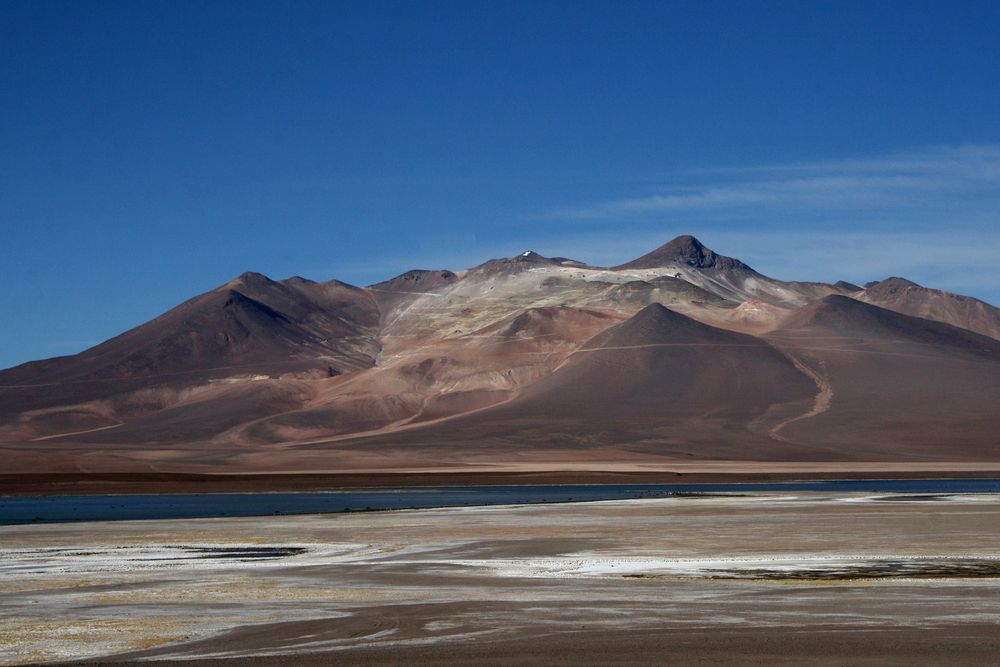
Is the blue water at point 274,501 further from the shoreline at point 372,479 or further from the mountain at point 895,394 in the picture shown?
the mountain at point 895,394

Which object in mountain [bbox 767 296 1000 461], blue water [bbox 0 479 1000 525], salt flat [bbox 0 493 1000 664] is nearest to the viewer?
salt flat [bbox 0 493 1000 664]

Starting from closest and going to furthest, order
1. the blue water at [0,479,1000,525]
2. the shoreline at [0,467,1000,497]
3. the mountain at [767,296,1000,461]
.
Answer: the blue water at [0,479,1000,525] → the shoreline at [0,467,1000,497] → the mountain at [767,296,1000,461]

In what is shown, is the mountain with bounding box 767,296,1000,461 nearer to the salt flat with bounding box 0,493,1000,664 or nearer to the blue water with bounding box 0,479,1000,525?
the blue water with bounding box 0,479,1000,525

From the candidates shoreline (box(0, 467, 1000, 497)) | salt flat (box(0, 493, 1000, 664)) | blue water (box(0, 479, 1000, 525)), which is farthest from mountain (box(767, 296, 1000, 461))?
salt flat (box(0, 493, 1000, 664))

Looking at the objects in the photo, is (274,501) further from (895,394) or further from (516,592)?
(895,394)

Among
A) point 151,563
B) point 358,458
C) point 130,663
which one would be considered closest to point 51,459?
point 358,458

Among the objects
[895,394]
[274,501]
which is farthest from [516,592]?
[895,394]

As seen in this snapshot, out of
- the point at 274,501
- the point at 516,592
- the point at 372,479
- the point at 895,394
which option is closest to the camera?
the point at 516,592

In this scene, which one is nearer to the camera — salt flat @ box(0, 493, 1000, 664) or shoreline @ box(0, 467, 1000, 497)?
salt flat @ box(0, 493, 1000, 664)
